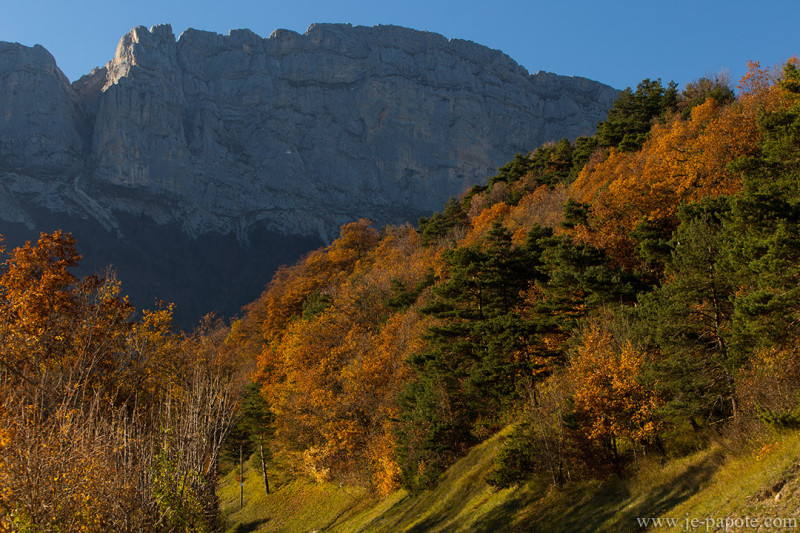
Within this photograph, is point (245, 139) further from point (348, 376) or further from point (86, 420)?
point (86, 420)

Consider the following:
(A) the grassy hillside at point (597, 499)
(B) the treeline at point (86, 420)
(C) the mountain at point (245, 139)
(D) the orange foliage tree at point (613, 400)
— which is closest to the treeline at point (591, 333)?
(D) the orange foliage tree at point (613, 400)

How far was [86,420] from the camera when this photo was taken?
1063cm

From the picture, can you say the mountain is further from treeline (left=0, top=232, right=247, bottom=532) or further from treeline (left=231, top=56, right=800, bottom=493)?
treeline (left=0, top=232, right=247, bottom=532)

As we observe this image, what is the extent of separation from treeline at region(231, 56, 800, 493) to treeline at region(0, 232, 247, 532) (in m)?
11.6

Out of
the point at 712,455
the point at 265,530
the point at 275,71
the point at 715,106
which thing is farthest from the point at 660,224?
the point at 275,71

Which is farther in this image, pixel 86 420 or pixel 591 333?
pixel 591 333

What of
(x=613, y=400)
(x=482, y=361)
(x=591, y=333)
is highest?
(x=591, y=333)

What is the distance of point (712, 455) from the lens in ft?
49.0

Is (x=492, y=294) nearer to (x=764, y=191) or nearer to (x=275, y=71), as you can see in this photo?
(x=764, y=191)

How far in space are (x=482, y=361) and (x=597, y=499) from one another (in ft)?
27.0

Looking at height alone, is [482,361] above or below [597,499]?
above

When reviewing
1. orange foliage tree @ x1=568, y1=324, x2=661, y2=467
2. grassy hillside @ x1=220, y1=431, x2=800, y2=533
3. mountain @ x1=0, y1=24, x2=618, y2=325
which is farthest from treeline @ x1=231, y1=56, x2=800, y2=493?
mountain @ x1=0, y1=24, x2=618, y2=325

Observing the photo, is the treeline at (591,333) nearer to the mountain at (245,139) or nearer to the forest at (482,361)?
the forest at (482,361)

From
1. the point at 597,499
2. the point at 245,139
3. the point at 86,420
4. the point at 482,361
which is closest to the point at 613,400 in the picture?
the point at 597,499
